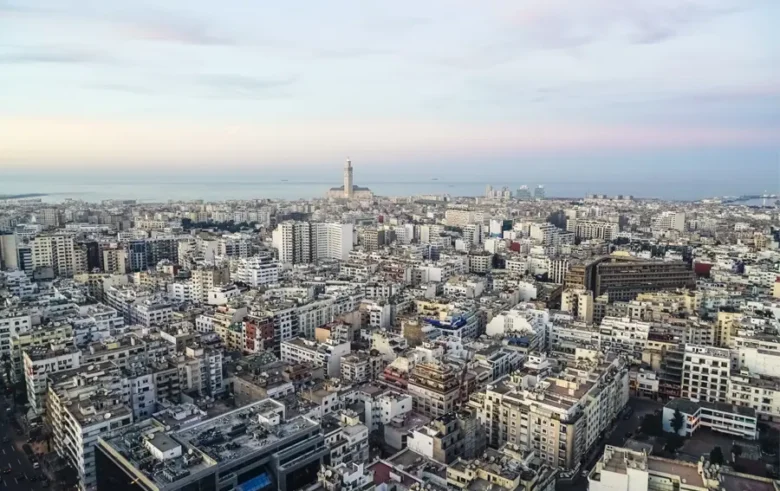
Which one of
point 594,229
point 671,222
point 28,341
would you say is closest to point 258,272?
point 28,341

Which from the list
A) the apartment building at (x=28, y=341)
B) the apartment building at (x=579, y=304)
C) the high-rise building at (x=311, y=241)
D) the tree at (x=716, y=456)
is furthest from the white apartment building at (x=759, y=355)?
the high-rise building at (x=311, y=241)

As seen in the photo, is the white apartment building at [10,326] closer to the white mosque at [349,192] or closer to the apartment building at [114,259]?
the apartment building at [114,259]

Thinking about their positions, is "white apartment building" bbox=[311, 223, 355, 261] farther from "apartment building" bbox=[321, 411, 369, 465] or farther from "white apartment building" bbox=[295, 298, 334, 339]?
"apartment building" bbox=[321, 411, 369, 465]

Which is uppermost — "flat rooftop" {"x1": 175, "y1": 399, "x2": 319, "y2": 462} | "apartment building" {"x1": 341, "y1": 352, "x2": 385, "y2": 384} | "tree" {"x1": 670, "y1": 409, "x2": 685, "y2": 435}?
"flat rooftop" {"x1": 175, "y1": 399, "x2": 319, "y2": 462}

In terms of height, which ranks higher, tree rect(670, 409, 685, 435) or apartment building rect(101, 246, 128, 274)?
apartment building rect(101, 246, 128, 274)

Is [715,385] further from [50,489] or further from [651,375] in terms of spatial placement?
[50,489]

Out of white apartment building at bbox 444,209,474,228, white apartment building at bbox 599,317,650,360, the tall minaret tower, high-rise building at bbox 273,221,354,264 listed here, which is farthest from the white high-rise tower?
white apartment building at bbox 599,317,650,360
